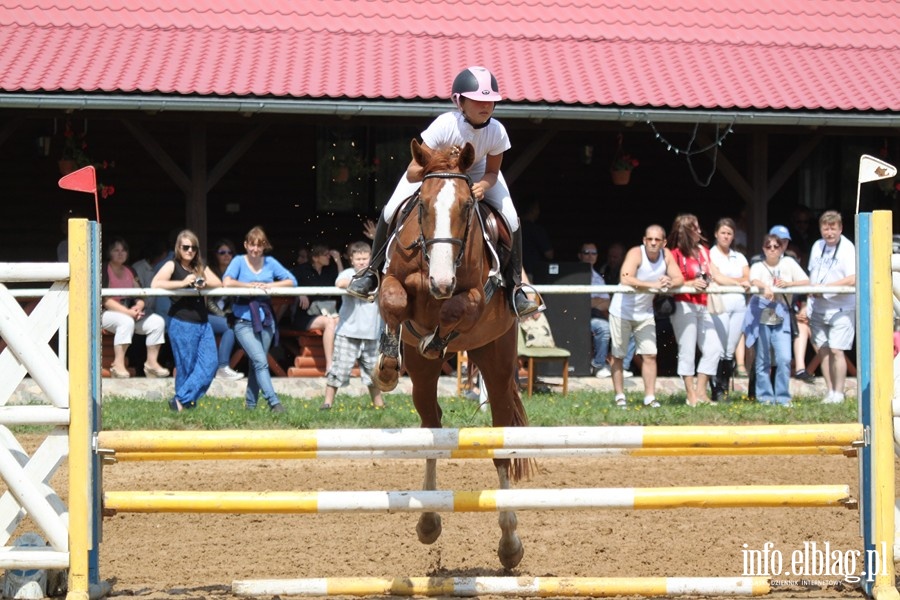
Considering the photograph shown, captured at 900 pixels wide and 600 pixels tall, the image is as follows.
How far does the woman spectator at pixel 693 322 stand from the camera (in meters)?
12.2

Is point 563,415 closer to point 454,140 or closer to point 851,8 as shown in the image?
point 454,140

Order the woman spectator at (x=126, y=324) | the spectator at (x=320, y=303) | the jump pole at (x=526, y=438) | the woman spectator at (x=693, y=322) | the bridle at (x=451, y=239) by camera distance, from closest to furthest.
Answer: the jump pole at (x=526, y=438) < the bridle at (x=451, y=239) < the woman spectator at (x=693, y=322) < the woman spectator at (x=126, y=324) < the spectator at (x=320, y=303)

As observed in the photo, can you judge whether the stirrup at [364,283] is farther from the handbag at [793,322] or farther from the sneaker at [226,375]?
the handbag at [793,322]

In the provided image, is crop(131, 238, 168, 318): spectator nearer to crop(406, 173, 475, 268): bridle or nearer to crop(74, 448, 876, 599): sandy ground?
crop(74, 448, 876, 599): sandy ground

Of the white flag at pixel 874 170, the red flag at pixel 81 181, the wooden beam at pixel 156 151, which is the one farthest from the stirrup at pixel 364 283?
the wooden beam at pixel 156 151

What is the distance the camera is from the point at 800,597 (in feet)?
Result: 17.9

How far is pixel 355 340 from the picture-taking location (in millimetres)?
11719

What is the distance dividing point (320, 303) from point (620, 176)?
16.3ft

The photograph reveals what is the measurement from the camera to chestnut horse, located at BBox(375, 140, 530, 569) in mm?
5621

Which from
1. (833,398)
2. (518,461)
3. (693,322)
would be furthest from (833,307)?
(518,461)

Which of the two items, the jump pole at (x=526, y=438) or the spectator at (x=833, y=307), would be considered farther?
the spectator at (x=833, y=307)

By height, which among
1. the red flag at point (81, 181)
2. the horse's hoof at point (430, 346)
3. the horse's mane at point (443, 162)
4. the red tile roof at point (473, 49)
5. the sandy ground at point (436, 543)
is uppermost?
the red tile roof at point (473, 49)

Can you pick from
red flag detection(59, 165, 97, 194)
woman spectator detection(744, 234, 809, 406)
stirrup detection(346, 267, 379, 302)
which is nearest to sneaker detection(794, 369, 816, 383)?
woman spectator detection(744, 234, 809, 406)

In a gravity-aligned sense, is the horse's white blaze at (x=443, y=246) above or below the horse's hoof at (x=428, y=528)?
above
